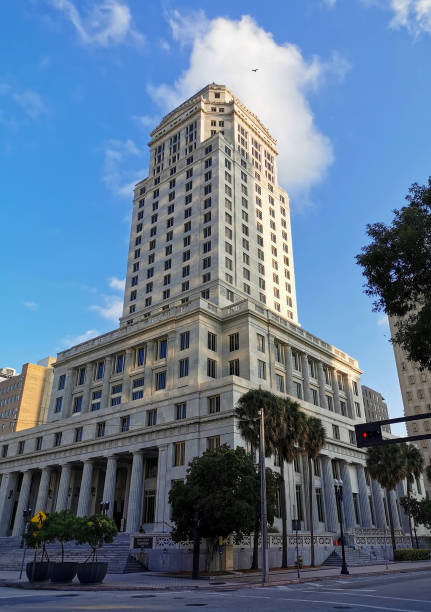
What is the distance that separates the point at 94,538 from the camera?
2877cm

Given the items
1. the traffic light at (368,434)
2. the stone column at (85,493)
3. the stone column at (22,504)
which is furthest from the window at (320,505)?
the traffic light at (368,434)

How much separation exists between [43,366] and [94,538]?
4814 inches

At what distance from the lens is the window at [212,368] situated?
2283 inches

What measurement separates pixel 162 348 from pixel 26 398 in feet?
284

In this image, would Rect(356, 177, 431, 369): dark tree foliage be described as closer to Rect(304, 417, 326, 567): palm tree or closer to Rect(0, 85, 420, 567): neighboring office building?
Rect(304, 417, 326, 567): palm tree

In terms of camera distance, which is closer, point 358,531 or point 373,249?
point 373,249

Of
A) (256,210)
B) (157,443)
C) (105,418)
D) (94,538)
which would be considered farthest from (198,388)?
(256,210)

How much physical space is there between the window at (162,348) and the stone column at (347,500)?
92.3 feet

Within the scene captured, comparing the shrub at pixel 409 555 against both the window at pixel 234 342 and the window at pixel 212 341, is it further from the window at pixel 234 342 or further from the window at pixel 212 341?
the window at pixel 212 341

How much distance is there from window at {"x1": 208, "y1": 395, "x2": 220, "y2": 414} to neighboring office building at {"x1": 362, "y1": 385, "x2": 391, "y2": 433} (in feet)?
404

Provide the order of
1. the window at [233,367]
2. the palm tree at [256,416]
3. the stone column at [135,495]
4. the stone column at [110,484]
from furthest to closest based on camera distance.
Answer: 1. the window at [233,367]
2. the stone column at [110,484]
3. the stone column at [135,495]
4. the palm tree at [256,416]

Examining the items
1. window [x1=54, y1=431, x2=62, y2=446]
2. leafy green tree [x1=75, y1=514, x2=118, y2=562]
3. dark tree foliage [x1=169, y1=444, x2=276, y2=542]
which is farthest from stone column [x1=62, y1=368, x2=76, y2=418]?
leafy green tree [x1=75, y1=514, x2=118, y2=562]

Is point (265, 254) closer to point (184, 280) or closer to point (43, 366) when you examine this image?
point (184, 280)

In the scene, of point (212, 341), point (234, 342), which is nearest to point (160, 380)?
point (212, 341)
